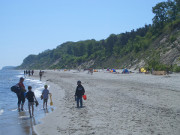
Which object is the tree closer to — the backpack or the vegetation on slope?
the vegetation on slope

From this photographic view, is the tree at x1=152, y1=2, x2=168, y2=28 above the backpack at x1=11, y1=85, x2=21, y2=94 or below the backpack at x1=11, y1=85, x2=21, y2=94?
above

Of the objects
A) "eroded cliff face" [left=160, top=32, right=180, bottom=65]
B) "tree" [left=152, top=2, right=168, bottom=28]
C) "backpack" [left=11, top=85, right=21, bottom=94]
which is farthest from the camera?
"tree" [left=152, top=2, right=168, bottom=28]

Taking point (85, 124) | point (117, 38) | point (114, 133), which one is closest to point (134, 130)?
point (114, 133)

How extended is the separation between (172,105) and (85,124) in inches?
199

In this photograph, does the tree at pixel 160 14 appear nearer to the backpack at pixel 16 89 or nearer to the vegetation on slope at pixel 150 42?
the vegetation on slope at pixel 150 42

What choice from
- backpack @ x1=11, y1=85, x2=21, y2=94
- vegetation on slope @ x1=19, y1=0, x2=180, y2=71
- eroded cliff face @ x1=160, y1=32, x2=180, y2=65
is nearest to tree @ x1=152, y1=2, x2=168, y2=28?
vegetation on slope @ x1=19, y1=0, x2=180, y2=71

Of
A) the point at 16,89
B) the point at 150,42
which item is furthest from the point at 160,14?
the point at 16,89

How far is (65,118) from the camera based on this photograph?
9430 mm

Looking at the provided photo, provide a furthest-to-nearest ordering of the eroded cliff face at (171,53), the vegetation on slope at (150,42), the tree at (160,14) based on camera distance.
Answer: the tree at (160,14)
the vegetation on slope at (150,42)
the eroded cliff face at (171,53)

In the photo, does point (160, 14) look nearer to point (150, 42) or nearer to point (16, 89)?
point (150, 42)

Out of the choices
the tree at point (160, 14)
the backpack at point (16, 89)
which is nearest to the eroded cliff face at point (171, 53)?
the tree at point (160, 14)

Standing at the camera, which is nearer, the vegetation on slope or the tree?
the vegetation on slope

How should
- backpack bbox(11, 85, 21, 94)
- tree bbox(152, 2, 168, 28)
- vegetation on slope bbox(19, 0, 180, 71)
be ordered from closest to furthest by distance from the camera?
backpack bbox(11, 85, 21, 94)
vegetation on slope bbox(19, 0, 180, 71)
tree bbox(152, 2, 168, 28)

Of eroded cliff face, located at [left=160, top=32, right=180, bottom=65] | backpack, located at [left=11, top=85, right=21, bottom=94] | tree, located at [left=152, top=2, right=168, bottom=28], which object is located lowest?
backpack, located at [left=11, top=85, right=21, bottom=94]
